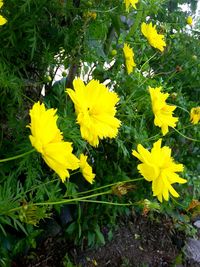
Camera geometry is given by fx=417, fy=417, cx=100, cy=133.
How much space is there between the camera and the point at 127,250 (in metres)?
1.94

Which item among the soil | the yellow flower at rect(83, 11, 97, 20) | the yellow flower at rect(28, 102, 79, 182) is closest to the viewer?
the yellow flower at rect(28, 102, 79, 182)

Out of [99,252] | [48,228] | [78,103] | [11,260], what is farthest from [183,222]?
[78,103]

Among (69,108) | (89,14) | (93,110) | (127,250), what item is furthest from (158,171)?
(127,250)

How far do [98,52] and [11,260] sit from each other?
82 centimetres

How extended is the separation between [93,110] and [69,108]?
0.47 m

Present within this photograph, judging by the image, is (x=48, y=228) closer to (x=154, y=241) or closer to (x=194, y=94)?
(x=154, y=241)

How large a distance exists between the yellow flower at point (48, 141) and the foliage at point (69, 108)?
192mm

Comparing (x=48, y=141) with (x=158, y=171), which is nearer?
(x=48, y=141)

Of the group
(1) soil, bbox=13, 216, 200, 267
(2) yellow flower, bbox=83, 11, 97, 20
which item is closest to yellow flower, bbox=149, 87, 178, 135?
(2) yellow flower, bbox=83, 11, 97, 20

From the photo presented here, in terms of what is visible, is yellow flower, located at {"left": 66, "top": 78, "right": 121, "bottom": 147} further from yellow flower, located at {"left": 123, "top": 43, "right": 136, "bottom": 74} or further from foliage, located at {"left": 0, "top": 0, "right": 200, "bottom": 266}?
yellow flower, located at {"left": 123, "top": 43, "right": 136, "bottom": 74}

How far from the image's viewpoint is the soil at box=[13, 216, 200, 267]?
1.70 metres

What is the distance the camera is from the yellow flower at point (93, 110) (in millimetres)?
773

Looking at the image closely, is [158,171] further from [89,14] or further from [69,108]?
[89,14]

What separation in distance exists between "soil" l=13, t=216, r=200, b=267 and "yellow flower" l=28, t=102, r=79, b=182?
102cm
